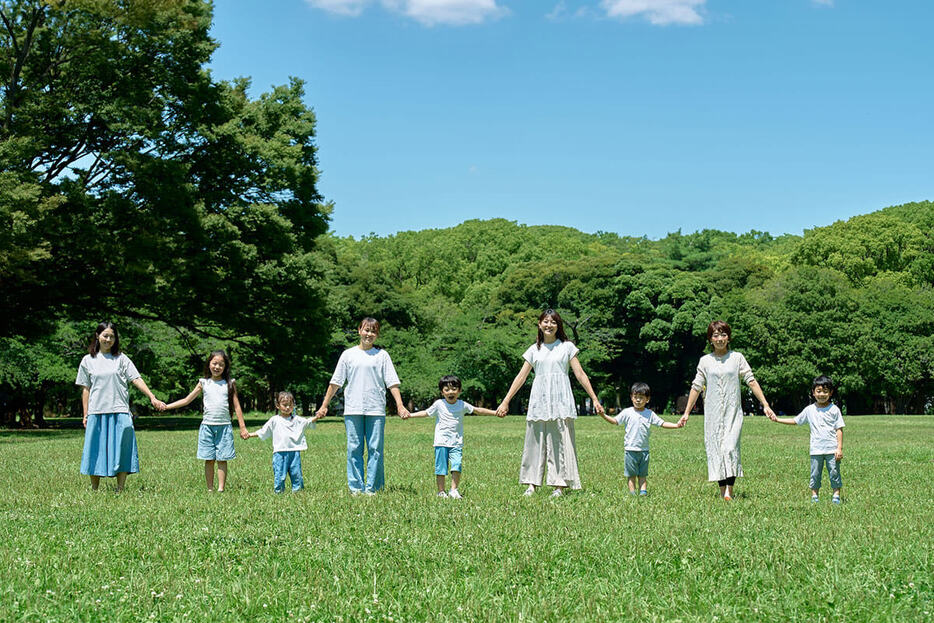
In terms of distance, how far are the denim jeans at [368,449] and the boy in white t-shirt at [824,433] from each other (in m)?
4.59

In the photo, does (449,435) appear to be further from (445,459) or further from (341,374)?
(341,374)

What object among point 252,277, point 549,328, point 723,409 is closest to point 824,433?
point 723,409

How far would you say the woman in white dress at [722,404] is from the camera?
9719mm

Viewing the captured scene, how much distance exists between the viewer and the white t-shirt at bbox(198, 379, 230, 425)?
1052 cm


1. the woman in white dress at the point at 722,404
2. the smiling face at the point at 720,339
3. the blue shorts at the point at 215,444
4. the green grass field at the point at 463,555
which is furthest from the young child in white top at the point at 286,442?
the smiling face at the point at 720,339

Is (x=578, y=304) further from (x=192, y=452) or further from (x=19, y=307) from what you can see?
(x=192, y=452)

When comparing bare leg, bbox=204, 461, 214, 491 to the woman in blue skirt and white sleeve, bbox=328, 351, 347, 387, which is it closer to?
the woman in blue skirt

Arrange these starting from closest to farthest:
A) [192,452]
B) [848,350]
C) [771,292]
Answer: [192,452]
[848,350]
[771,292]

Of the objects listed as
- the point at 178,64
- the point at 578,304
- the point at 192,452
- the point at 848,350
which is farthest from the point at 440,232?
the point at 192,452

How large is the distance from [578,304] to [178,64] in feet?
117

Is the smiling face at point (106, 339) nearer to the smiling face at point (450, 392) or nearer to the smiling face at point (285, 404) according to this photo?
the smiling face at point (285, 404)

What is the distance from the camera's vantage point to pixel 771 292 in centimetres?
5697

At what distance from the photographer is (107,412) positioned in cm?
1026

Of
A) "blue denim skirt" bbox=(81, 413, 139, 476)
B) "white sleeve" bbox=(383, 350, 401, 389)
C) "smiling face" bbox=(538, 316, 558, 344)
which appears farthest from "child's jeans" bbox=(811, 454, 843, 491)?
"blue denim skirt" bbox=(81, 413, 139, 476)
